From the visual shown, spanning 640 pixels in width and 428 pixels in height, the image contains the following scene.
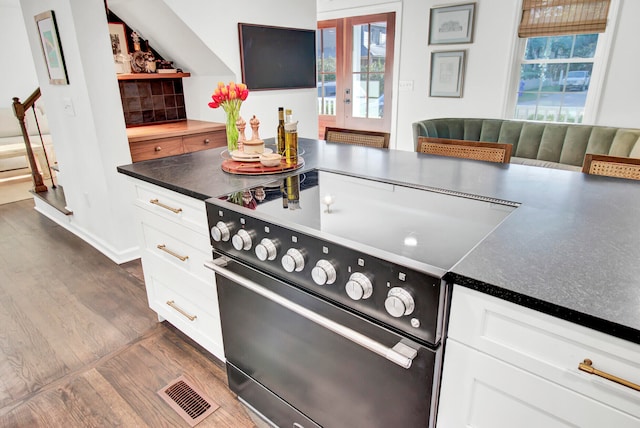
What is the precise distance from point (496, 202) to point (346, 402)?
791mm

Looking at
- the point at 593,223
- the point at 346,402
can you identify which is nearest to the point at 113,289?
the point at 346,402

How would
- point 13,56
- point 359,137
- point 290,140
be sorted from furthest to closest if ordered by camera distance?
point 13,56 → point 359,137 → point 290,140

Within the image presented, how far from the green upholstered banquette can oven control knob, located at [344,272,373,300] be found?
2.95 meters

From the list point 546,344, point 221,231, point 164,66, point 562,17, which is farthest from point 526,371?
point 562,17

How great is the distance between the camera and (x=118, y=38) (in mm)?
3301

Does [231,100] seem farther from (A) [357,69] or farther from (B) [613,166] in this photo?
(A) [357,69]

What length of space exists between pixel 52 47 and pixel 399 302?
2.97 m

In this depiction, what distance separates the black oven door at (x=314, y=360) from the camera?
39.3 inches

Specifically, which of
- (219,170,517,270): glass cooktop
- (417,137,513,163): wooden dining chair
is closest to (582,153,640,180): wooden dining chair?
(417,137,513,163): wooden dining chair

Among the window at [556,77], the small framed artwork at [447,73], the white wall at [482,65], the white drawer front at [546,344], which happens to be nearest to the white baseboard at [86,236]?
the white drawer front at [546,344]

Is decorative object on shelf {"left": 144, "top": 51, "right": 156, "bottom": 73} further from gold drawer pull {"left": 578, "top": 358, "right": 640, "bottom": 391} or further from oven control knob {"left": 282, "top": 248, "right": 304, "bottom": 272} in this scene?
gold drawer pull {"left": 578, "top": 358, "right": 640, "bottom": 391}

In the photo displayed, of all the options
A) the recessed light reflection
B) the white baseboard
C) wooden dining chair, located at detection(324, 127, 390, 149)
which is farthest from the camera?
the white baseboard

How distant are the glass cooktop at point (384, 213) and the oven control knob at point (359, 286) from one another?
0.08 metres

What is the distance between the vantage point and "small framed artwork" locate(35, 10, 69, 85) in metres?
2.60
